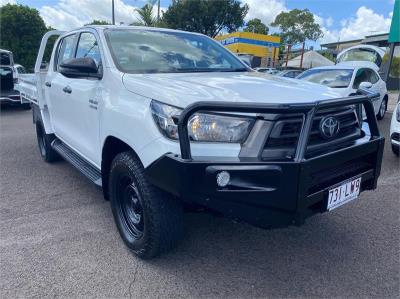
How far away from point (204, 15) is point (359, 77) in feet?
107

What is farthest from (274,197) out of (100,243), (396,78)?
(396,78)

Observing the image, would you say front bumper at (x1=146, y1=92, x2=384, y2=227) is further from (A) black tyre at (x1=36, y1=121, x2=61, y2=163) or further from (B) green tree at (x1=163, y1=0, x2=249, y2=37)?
(B) green tree at (x1=163, y1=0, x2=249, y2=37)

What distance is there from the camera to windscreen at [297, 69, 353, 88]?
313 inches

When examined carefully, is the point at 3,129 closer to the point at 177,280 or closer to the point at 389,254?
the point at 177,280

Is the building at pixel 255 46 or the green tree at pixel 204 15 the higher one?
the green tree at pixel 204 15

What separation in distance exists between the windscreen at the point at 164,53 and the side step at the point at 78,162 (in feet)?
3.59

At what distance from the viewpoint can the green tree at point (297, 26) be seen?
198 feet

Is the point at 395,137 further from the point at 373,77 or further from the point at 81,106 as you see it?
the point at 373,77

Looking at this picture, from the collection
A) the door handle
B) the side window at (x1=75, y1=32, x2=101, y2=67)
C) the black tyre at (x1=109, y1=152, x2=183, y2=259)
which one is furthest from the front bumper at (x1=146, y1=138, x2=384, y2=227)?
the door handle

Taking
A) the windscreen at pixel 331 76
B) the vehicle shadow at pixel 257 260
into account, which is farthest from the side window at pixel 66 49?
the windscreen at pixel 331 76

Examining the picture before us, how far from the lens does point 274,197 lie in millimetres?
2031

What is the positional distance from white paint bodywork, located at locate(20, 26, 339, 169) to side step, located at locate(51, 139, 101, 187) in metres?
0.10

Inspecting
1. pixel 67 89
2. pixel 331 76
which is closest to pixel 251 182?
pixel 67 89

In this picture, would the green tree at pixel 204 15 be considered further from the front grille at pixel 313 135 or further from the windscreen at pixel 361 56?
the front grille at pixel 313 135
